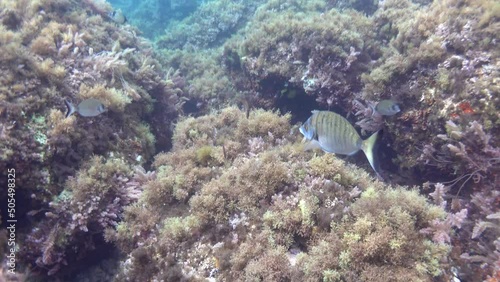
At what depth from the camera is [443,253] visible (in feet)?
9.57

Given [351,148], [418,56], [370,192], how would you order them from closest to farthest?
[351,148] → [370,192] → [418,56]

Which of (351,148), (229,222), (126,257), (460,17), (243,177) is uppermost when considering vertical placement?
(460,17)

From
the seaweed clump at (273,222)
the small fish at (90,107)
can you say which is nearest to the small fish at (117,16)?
the small fish at (90,107)

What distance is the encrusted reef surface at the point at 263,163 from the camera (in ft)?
10.4

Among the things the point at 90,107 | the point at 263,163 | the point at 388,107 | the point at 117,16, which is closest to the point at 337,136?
the point at 263,163

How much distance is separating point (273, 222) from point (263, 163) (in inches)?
31.4

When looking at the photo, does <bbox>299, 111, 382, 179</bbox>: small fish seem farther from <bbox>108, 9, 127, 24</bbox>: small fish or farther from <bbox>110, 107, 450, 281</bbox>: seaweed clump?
<bbox>108, 9, 127, 24</bbox>: small fish

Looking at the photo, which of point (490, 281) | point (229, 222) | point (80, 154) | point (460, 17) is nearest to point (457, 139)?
point (490, 281)

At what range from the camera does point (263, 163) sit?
3871 millimetres

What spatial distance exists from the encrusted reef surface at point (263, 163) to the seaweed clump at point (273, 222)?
18 millimetres

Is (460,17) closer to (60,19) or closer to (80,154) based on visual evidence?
(80,154)

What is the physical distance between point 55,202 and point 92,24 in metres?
4.95

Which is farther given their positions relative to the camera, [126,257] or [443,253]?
[126,257]

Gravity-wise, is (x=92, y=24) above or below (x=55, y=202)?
above
